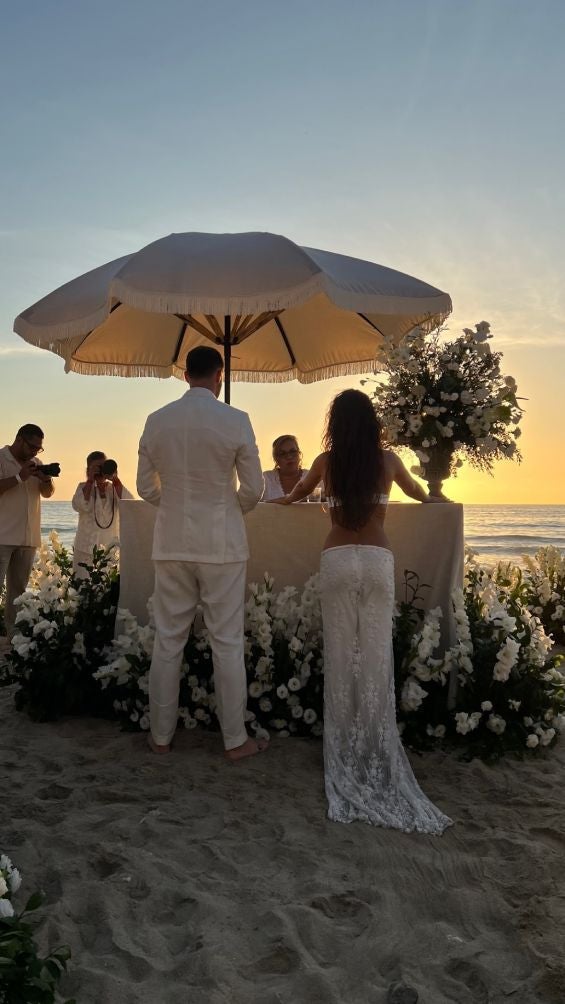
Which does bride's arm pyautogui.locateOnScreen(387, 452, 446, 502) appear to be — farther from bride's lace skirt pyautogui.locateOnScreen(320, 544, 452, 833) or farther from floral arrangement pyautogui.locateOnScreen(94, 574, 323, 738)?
floral arrangement pyautogui.locateOnScreen(94, 574, 323, 738)

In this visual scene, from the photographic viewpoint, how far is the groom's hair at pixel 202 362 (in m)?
4.35

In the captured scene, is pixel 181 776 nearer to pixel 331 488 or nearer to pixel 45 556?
pixel 331 488

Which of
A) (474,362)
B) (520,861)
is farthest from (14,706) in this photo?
(474,362)

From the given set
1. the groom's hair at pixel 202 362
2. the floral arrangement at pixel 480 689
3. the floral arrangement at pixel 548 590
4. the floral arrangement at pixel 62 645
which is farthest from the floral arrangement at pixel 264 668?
the floral arrangement at pixel 548 590

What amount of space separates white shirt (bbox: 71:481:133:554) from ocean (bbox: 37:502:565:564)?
66.9 feet

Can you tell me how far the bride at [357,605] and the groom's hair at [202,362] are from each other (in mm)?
712

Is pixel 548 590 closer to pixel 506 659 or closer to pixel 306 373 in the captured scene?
pixel 306 373

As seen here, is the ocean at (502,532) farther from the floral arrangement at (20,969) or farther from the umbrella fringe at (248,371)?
the floral arrangement at (20,969)

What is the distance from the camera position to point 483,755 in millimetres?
4426

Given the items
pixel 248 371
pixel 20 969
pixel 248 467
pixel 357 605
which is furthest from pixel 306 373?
pixel 20 969

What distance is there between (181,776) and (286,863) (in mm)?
1067

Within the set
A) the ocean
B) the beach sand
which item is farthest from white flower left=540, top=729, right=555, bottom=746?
the ocean

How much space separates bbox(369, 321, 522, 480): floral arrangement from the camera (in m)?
4.91

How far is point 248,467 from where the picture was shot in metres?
4.32
